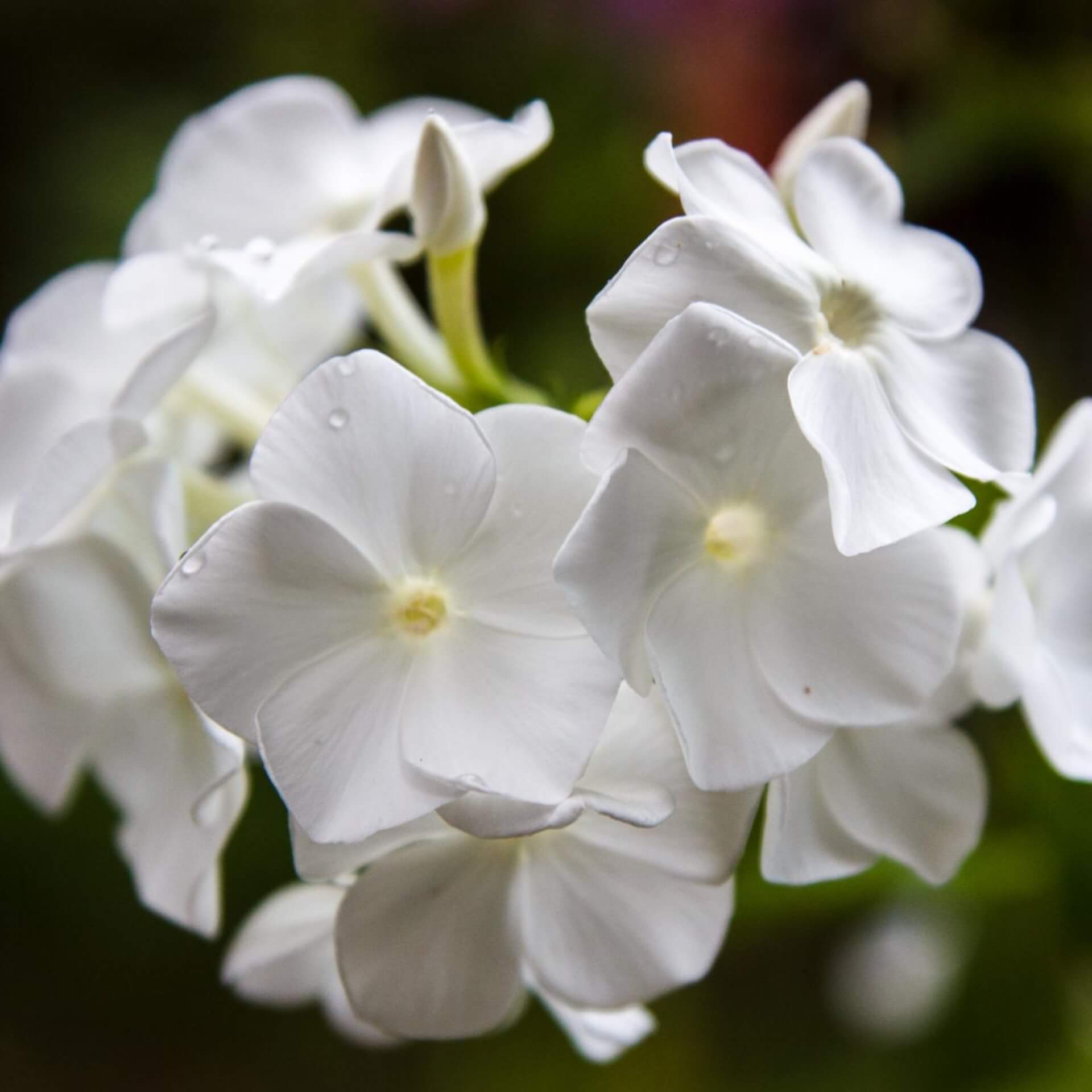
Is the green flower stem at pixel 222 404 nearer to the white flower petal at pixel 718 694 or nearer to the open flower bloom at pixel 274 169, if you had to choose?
the open flower bloom at pixel 274 169

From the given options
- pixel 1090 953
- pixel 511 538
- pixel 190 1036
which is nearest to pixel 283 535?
pixel 511 538

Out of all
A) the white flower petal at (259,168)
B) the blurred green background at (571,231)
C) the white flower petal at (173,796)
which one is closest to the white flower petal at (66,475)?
the white flower petal at (173,796)

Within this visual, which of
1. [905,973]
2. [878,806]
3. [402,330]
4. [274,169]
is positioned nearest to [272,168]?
[274,169]

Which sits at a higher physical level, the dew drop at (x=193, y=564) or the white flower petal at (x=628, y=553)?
the white flower petal at (x=628, y=553)

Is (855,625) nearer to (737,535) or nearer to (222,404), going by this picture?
(737,535)

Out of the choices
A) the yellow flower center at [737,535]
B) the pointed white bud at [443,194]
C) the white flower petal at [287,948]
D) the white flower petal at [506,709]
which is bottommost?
the white flower petal at [287,948]

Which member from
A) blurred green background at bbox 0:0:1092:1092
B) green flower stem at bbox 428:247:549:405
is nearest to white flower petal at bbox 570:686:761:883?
green flower stem at bbox 428:247:549:405
